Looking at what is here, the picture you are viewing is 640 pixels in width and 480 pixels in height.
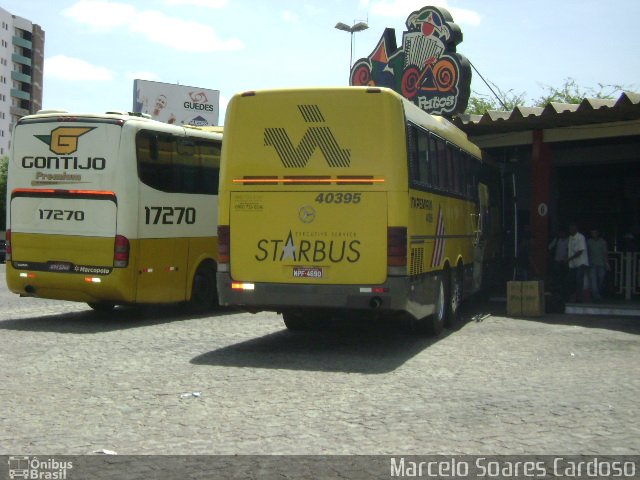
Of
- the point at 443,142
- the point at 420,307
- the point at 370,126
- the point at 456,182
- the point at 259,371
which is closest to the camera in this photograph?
the point at 259,371

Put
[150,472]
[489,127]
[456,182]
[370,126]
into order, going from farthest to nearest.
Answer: [489,127] < [456,182] < [370,126] < [150,472]

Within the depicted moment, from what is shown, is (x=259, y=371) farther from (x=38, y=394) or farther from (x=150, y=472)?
(x=150, y=472)

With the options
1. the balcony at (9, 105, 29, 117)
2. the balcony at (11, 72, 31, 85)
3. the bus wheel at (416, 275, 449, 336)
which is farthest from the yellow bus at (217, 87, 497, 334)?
the balcony at (11, 72, 31, 85)

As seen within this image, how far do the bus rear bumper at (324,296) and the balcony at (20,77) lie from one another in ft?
400

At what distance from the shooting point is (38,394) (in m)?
8.39

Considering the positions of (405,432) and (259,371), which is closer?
(405,432)

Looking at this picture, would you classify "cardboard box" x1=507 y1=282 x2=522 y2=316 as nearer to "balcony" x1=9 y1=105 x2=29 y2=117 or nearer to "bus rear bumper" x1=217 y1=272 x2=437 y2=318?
"bus rear bumper" x1=217 y1=272 x2=437 y2=318

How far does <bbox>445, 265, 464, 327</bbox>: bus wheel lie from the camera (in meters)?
14.5

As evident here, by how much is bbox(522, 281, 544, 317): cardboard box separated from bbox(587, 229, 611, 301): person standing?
2.96m

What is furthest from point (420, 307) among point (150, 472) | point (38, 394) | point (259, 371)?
point (150, 472)

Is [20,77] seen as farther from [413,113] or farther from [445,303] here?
[413,113]

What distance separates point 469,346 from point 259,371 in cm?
371

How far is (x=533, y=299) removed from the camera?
17.5 metres

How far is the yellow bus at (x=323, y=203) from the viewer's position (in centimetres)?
1106
